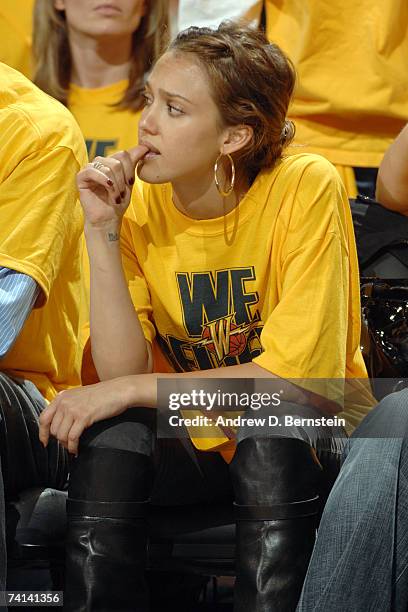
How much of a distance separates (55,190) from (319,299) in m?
0.49

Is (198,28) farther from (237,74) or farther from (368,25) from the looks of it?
(368,25)

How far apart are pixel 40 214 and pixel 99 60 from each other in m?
1.11

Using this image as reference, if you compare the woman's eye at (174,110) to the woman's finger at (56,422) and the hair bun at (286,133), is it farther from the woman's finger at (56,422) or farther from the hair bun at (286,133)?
the woman's finger at (56,422)

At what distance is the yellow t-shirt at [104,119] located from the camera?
2605mm

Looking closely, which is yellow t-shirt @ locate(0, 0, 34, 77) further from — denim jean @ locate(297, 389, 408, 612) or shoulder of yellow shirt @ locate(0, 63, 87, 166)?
denim jean @ locate(297, 389, 408, 612)

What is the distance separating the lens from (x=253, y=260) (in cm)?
175

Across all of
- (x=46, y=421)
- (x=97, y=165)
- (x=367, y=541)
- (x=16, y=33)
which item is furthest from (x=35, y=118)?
(x=16, y=33)

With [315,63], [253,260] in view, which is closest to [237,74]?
[253,260]

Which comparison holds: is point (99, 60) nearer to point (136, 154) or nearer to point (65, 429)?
point (136, 154)

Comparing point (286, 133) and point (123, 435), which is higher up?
point (286, 133)

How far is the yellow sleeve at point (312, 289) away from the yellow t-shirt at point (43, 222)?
376 millimetres

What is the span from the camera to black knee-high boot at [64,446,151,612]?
4.90 feet

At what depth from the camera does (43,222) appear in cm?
175

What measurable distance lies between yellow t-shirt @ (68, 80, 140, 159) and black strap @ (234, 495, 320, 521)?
4.24 ft
